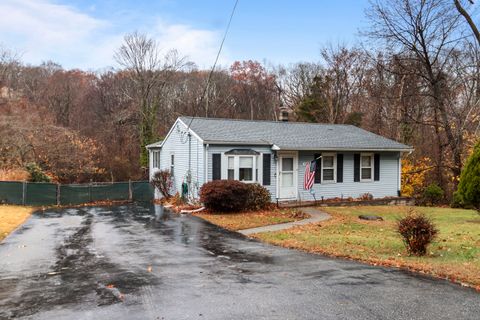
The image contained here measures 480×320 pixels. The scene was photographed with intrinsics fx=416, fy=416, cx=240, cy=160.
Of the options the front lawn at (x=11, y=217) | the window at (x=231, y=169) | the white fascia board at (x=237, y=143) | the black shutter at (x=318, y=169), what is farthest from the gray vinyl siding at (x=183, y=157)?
the front lawn at (x=11, y=217)

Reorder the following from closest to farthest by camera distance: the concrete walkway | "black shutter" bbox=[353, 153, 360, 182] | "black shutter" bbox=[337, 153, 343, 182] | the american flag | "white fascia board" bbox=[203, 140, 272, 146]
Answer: the concrete walkway, "white fascia board" bbox=[203, 140, 272, 146], the american flag, "black shutter" bbox=[337, 153, 343, 182], "black shutter" bbox=[353, 153, 360, 182]

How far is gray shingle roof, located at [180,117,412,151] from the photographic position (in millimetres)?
18531

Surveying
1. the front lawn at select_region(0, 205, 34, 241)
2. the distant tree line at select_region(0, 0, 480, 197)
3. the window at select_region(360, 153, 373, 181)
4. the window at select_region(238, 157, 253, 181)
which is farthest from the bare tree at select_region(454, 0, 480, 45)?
the front lawn at select_region(0, 205, 34, 241)

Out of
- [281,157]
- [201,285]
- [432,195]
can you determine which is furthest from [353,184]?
[201,285]

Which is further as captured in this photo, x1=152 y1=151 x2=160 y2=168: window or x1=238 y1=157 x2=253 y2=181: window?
x1=152 y1=151 x2=160 y2=168: window

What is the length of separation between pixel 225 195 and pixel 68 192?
387 inches

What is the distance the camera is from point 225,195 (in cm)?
1597

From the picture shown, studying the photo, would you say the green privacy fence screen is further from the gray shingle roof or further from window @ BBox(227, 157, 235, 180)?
window @ BBox(227, 157, 235, 180)

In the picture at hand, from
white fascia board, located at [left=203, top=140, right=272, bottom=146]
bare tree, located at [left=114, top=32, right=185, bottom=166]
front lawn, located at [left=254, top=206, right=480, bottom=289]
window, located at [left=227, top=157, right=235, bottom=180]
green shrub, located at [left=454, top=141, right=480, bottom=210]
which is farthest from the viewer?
bare tree, located at [left=114, top=32, right=185, bottom=166]

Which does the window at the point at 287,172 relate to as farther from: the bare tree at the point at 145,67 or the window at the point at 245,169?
the bare tree at the point at 145,67

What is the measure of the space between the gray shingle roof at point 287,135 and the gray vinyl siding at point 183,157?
68 cm

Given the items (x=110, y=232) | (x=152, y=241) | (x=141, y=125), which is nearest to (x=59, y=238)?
(x=110, y=232)

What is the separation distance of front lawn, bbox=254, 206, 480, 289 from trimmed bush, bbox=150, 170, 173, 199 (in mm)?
9239

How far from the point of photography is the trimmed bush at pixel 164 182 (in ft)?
70.5
